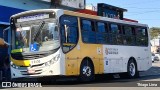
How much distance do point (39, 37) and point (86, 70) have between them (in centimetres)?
283

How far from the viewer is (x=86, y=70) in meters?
17.2

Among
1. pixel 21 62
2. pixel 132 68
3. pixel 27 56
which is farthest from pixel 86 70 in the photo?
pixel 132 68

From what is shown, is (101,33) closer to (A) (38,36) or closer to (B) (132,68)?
(A) (38,36)

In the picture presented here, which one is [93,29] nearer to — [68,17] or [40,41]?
[68,17]

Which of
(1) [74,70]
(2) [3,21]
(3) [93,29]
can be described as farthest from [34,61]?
(2) [3,21]

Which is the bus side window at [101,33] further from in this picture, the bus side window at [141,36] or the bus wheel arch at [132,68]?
the bus side window at [141,36]

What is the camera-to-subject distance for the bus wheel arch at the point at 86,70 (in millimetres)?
16969

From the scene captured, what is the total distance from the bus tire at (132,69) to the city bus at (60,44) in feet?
6.57

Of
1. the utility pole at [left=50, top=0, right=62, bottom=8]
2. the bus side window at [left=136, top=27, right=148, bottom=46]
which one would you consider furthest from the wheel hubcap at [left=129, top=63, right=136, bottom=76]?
the utility pole at [left=50, top=0, right=62, bottom=8]

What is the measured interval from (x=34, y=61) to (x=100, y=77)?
7.08 m

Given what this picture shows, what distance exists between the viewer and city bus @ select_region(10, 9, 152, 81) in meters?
15.6

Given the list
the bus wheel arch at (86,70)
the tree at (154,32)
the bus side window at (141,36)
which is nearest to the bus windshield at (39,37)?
the bus wheel arch at (86,70)

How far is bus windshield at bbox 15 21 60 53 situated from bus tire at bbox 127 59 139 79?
23.7 feet

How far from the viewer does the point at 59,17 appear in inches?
623
